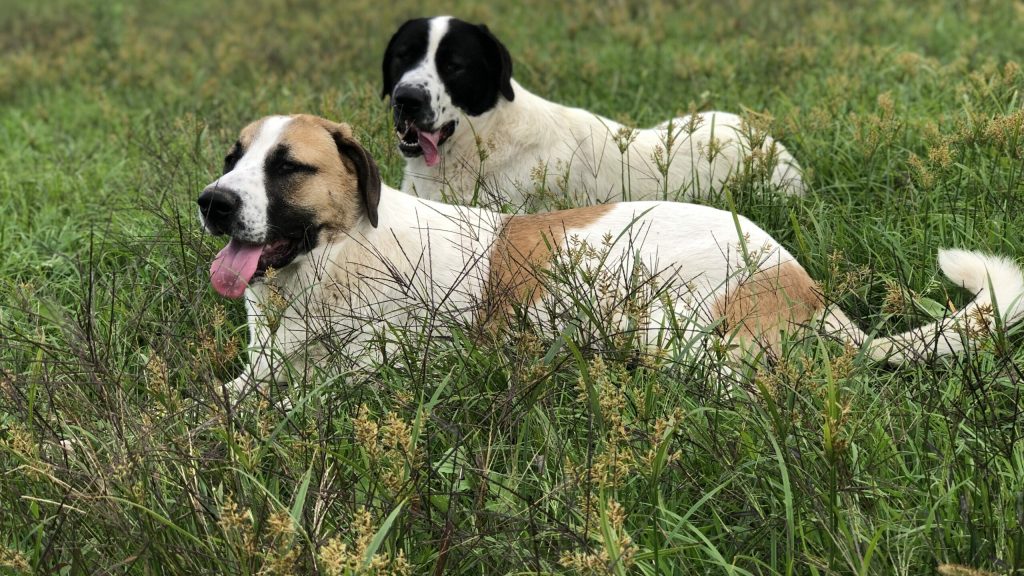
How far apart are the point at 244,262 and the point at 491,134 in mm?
1915

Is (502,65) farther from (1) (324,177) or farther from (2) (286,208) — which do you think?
(2) (286,208)

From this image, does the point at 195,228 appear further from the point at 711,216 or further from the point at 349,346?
the point at 711,216

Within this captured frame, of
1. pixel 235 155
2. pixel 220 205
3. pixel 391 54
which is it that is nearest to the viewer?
pixel 220 205

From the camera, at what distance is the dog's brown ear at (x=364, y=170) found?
352 centimetres

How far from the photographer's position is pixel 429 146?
501 cm

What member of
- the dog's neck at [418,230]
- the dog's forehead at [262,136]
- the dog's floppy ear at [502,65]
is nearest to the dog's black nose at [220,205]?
the dog's forehead at [262,136]

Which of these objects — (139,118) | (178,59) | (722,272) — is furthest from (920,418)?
(178,59)

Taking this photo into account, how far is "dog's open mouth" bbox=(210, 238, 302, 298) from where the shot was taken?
341 centimetres

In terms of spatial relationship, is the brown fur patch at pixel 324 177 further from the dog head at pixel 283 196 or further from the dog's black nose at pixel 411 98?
the dog's black nose at pixel 411 98

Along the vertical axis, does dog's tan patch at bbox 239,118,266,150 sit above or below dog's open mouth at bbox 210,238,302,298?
above

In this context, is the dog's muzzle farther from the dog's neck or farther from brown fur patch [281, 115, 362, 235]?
brown fur patch [281, 115, 362, 235]

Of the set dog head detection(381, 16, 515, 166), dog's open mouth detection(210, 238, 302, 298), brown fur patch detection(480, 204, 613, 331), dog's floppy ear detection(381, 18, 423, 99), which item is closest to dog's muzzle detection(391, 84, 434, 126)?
dog head detection(381, 16, 515, 166)

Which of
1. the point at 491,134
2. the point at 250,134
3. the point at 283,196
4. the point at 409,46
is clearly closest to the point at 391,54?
the point at 409,46

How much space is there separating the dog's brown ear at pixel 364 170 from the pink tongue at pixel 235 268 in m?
0.38
